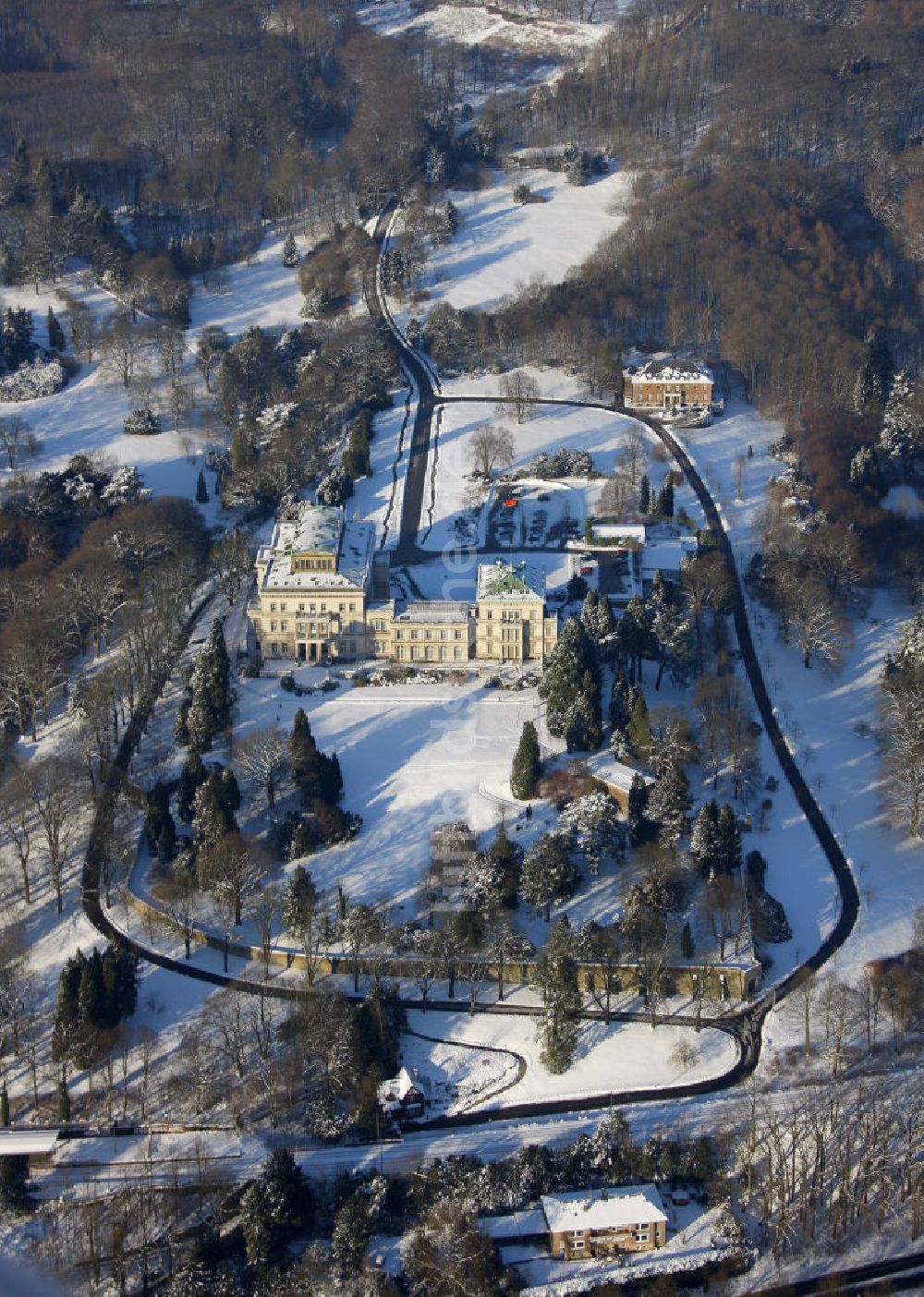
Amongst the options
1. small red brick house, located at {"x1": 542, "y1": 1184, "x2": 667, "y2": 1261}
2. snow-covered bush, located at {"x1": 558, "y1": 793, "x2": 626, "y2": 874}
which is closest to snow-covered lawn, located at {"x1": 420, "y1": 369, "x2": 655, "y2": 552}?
snow-covered bush, located at {"x1": 558, "y1": 793, "x2": 626, "y2": 874}

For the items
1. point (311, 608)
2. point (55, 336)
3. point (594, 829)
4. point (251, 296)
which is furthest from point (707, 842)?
point (251, 296)

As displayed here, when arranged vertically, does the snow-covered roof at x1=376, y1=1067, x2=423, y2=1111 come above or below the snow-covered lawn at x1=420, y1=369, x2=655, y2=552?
below

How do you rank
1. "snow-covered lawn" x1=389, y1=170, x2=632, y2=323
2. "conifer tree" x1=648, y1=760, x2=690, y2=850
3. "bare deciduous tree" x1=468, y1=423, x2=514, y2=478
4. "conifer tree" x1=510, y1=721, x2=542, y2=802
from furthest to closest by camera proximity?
"snow-covered lawn" x1=389, y1=170, x2=632, y2=323 → "bare deciduous tree" x1=468, y1=423, x2=514, y2=478 → "conifer tree" x1=510, y1=721, x2=542, y2=802 → "conifer tree" x1=648, y1=760, x2=690, y2=850

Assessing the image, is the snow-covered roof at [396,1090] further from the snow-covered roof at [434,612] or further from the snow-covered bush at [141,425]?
the snow-covered bush at [141,425]

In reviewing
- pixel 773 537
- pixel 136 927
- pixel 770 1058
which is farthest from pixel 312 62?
pixel 770 1058

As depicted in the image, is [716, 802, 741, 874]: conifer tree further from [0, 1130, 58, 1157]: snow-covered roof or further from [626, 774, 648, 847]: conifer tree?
[0, 1130, 58, 1157]: snow-covered roof

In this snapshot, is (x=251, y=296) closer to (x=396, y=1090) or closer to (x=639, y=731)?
(x=639, y=731)
